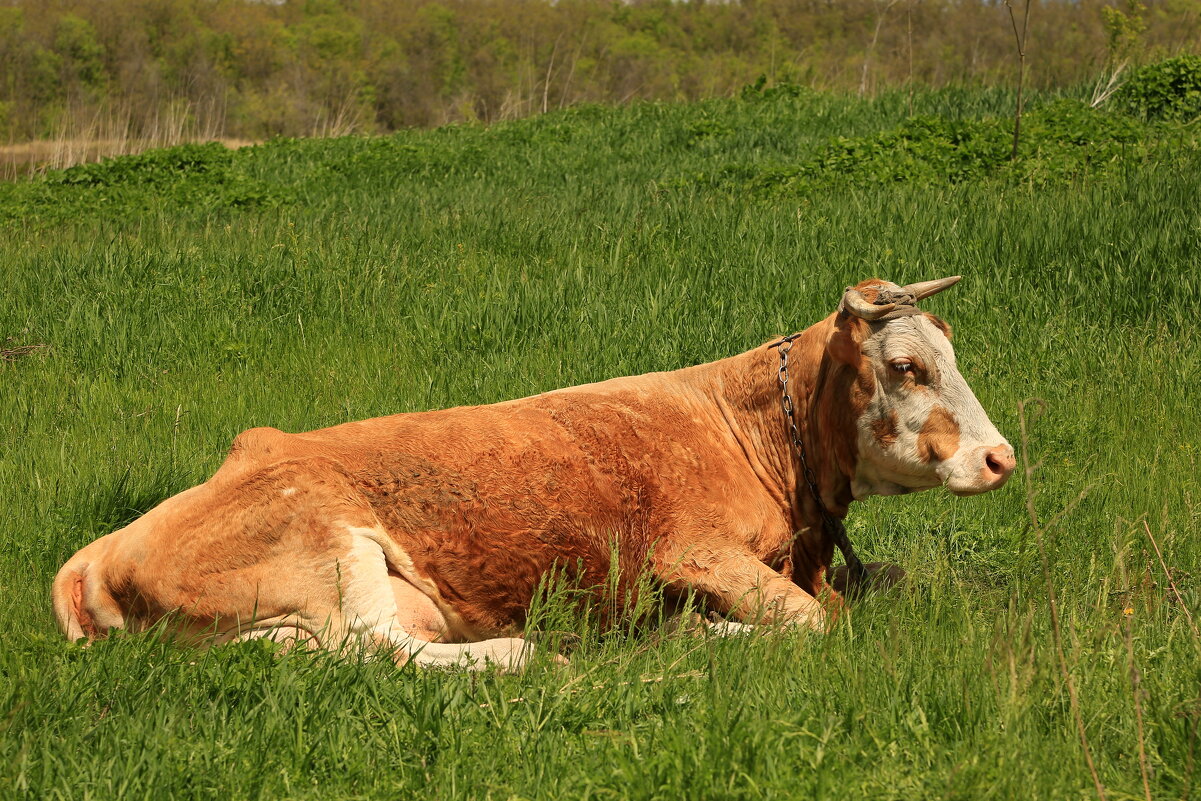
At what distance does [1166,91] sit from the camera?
13.8 meters

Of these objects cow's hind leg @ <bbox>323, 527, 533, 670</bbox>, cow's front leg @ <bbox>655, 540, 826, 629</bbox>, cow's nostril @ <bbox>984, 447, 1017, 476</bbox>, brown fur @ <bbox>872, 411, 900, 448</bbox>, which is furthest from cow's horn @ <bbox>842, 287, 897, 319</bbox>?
cow's hind leg @ <bbox>323, 527, 533, 670</bbox>

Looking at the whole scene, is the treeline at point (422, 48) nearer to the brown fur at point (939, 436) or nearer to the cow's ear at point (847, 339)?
the cow's ear at point (847, 339)

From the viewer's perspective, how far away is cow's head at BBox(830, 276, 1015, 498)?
4.62 meters

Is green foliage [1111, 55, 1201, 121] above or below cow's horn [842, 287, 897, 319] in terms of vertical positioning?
above

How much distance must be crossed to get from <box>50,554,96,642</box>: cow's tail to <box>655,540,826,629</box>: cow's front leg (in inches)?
87.8

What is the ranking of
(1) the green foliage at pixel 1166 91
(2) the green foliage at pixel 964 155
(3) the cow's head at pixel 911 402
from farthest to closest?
(1) the green foliage at pixel 1166 91 → (2) the green foliage at pixel 964 155 → (3) the cow's head at pixel 911 402

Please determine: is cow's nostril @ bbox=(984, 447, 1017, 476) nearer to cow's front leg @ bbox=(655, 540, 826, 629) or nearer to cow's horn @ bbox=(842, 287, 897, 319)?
cow's horn @ bbox=(842, 287, 897, 319)

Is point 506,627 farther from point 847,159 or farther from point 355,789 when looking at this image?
point 847,159

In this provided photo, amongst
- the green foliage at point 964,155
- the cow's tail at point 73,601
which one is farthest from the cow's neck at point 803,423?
the green foliage at point 964,155

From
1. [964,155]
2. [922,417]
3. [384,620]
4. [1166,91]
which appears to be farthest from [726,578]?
[1166,91]

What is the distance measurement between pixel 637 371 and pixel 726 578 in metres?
3.17

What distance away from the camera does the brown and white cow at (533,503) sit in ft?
14.0

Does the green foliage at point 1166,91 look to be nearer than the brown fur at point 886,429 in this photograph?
No

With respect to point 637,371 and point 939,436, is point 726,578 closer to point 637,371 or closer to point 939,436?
point 939,436
